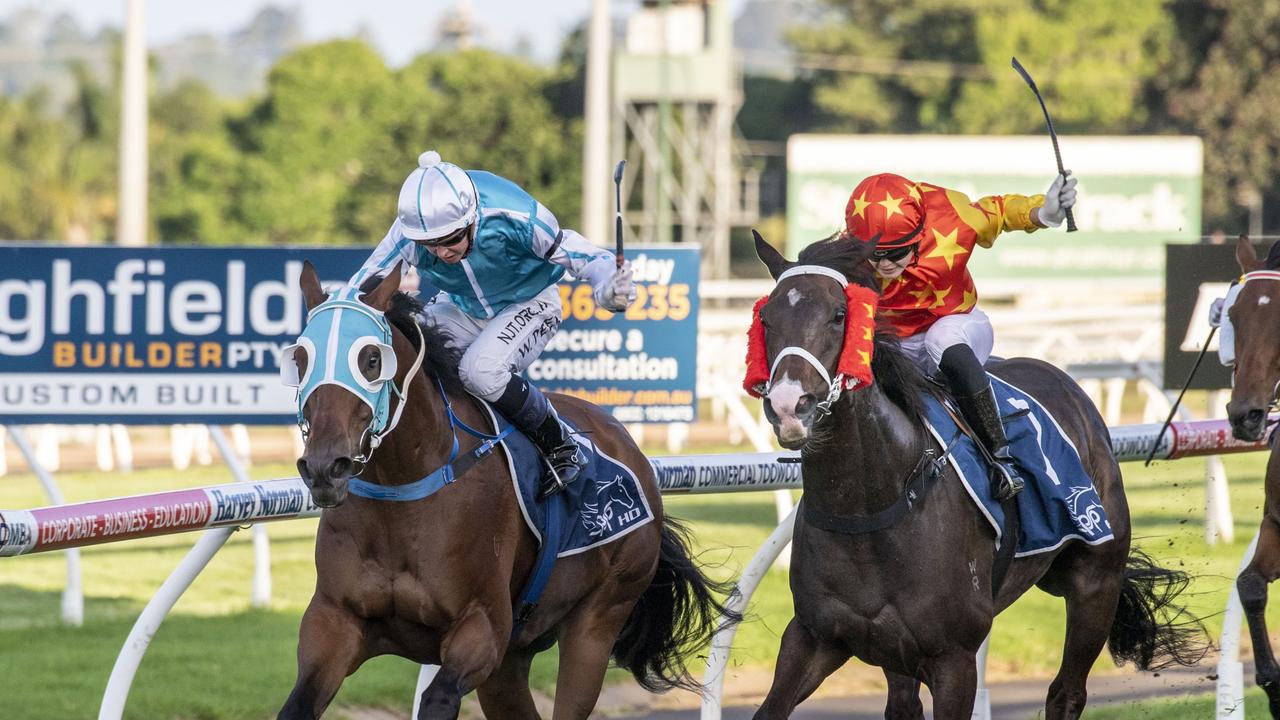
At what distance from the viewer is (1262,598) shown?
577cm

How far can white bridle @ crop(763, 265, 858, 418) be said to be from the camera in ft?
12.9

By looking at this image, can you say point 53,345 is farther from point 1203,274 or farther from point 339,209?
point 339,209

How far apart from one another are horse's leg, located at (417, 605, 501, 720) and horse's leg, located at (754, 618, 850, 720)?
69cm

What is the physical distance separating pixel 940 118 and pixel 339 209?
15873mm

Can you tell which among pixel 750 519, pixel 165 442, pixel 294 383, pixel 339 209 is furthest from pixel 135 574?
pixel 339 209

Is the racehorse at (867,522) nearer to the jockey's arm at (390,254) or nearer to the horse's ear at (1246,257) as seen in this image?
the jockey's arm at (390,254)

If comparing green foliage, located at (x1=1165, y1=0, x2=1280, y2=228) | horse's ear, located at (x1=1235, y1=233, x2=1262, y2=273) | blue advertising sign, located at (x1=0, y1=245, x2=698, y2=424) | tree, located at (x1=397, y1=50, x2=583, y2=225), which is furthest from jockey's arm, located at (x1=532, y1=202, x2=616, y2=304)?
tree, located at (x1=397, y1=50, x2=583, y2=225)

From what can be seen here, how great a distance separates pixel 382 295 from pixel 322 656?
844 mm

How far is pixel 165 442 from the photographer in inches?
729

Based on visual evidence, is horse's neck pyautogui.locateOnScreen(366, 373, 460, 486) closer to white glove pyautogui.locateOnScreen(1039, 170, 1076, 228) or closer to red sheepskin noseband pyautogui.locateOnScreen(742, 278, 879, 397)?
red sheepskin noseband pyautogui.locateOnScreen(742, 278, 879, 397)

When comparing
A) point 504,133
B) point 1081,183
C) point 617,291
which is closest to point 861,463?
point 617,291

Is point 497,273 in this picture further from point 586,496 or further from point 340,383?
point 340,383

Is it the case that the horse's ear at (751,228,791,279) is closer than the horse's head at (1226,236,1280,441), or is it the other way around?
the horse's ear at (751,228,791,279)

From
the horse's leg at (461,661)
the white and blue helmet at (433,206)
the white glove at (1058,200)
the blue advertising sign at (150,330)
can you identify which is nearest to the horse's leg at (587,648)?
the horse's leg at (461,661)
